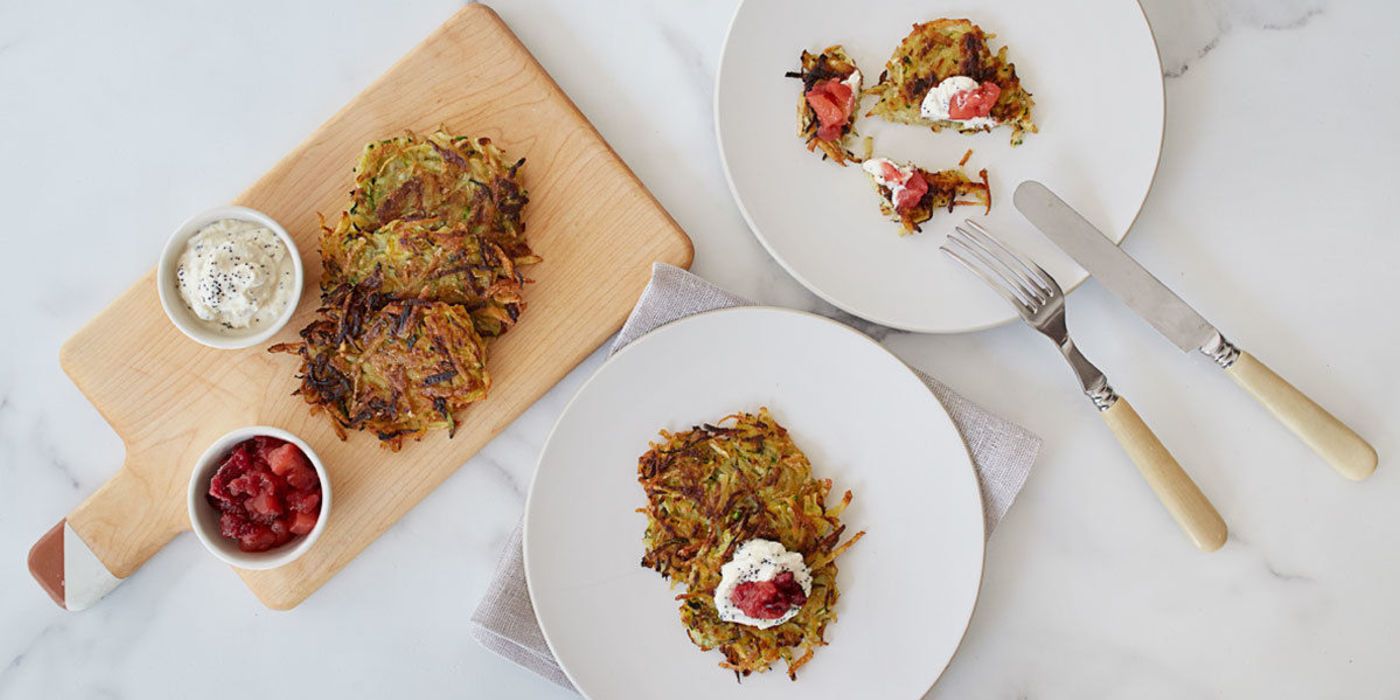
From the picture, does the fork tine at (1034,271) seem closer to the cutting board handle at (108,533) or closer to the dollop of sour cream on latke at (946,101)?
the dollop of sour cream on latke at (946,101)

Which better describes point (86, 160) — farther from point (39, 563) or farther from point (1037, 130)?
point (1037, 130)

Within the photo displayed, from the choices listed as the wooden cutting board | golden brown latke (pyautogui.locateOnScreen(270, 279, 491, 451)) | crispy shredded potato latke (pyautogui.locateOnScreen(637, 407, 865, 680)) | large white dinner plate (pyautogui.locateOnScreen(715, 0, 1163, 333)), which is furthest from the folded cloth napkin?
golden brown latke (pyautogui.locateOnScreen(270, 279, 491, 451))

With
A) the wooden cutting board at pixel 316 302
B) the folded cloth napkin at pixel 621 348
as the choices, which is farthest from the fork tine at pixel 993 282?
the wooden cutting board at pixel 316 302

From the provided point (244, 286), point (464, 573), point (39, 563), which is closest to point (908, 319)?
point (464, 573)

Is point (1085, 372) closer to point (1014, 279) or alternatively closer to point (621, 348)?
point (1014, 279)

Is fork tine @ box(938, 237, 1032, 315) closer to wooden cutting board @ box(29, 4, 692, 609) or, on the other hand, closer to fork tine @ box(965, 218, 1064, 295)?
fork tine @ box(965, 218, 1064, 295)

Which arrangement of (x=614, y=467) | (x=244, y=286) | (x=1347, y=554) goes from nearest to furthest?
(x=244, y=286)
(x=614, y=467)
(x=1347, y=554)
